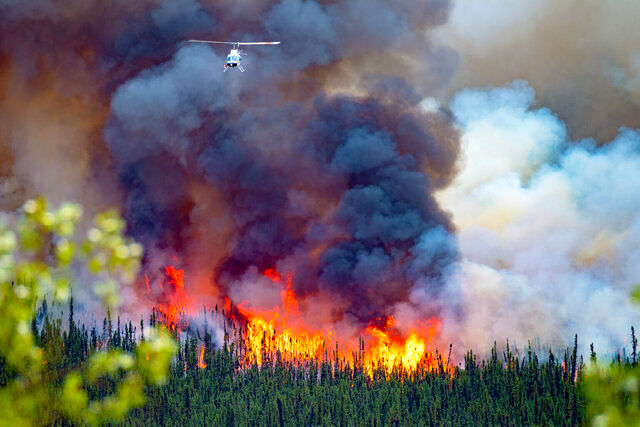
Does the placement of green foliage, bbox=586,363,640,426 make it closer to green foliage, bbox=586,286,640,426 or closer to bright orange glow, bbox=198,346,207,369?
green foliage, bbox=586,286,640,426

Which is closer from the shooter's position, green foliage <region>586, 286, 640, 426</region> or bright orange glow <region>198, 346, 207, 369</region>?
green foliage <region>586, 286, 640, 426</region>

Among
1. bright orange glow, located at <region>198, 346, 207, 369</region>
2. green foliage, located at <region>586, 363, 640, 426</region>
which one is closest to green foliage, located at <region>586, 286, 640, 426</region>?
green foliage, located at <region>586, 363, 640, 426</region>

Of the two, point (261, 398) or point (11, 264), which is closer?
point (11, 264)

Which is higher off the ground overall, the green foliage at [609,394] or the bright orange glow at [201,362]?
the bright orange glow at [201,362]

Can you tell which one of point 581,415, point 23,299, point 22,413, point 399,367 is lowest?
point 22,413

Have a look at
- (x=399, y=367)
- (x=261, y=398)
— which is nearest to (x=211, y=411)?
(x=261, y=398)

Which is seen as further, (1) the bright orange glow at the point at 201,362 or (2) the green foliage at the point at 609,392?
(1) the bright orange glow at the point at 201,362

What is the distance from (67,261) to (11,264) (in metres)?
1.09

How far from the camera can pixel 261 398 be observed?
304 ft

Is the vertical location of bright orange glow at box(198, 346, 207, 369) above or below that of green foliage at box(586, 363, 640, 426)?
above

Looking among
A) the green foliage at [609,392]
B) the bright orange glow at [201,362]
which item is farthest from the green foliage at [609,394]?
the bright orange glow at [201,362]

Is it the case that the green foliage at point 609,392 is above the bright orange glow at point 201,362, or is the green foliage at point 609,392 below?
below

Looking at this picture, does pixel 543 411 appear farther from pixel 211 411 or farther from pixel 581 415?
pixel 211 411

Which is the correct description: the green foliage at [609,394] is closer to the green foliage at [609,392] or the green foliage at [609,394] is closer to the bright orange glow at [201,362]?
the green foliage at [609,392]
